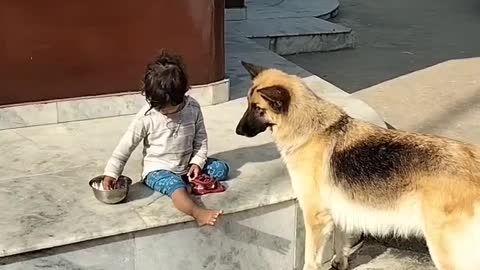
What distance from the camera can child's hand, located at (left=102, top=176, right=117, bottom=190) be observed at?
13.0 feet

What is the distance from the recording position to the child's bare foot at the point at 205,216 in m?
3.84

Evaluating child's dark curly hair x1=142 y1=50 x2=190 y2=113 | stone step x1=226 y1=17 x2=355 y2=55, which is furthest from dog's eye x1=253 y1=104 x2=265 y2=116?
stone step x1=226 y1=17 x2=355 y2=55

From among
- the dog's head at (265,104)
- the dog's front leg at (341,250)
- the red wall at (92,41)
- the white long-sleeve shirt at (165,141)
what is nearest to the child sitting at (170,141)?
the white long-sleeve shirt at (165,141)

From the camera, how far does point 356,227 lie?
3.97 metres

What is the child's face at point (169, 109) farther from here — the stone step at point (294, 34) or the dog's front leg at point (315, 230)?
the stone step at point (294, 34)

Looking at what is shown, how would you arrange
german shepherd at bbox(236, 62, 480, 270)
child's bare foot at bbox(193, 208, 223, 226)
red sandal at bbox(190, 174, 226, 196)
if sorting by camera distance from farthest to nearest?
1. red sandal at bbox(190, 174, 226, 196)
2. child's bare foot at bbox(193, 208, 223, 226)
3. german shepherd at bbox(236, 62, 480, 270)

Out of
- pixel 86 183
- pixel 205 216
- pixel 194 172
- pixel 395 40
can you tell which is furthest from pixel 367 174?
pixel 395 40

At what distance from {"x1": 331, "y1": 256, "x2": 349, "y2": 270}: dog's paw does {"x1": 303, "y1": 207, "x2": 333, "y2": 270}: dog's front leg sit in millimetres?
421

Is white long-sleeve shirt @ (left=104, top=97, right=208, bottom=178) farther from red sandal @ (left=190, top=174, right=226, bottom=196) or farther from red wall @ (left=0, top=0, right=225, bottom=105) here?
red wall @ (left=0, top=0, right=225, bottom=105)

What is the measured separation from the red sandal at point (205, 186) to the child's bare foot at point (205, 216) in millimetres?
287

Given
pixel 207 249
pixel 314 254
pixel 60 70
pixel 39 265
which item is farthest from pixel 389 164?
pixel 60 70

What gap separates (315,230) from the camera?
3.99 metres

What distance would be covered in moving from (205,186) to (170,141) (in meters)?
0.31

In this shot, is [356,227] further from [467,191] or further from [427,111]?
[427,111]
